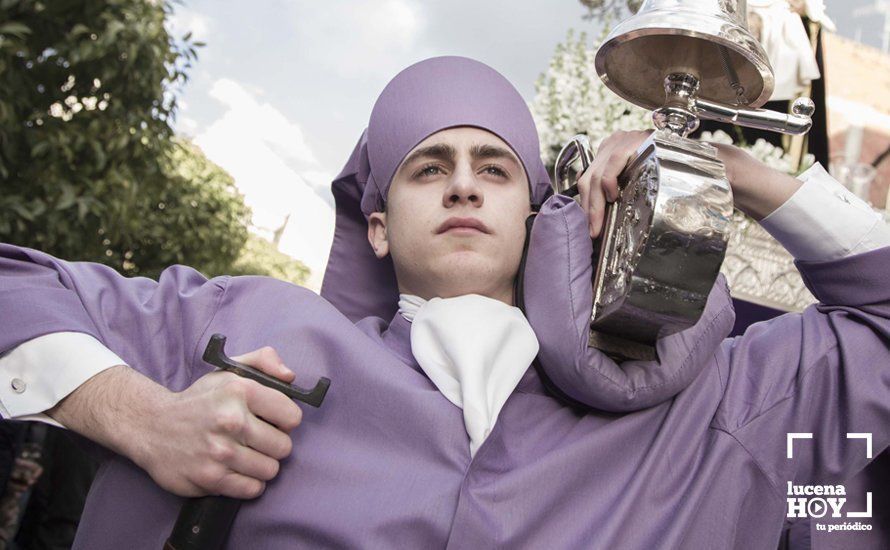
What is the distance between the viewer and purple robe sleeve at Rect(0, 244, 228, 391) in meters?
1.43

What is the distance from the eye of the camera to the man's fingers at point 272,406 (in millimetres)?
1275

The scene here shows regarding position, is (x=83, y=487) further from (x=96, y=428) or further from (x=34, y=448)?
(x=96, y=428)

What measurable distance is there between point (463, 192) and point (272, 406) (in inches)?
25.6

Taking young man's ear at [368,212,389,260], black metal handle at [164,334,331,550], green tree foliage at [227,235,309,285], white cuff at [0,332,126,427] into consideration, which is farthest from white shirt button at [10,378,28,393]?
green tree foliage at [227,235,309,285]

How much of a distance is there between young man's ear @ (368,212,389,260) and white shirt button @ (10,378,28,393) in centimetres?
84

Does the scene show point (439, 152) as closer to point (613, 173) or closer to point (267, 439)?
point (613, 173)

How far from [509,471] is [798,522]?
0.66 meters

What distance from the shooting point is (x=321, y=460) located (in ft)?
4.71

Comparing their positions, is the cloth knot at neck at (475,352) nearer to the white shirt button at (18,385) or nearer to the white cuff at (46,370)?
the white cuff at (46,370)

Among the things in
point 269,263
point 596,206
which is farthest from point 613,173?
point 269,263

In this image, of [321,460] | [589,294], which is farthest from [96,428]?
[589,294]

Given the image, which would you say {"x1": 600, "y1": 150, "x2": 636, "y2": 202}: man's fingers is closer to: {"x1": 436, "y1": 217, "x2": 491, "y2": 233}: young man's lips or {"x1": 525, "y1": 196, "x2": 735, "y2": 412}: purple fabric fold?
{"x1": 525, "y1": 196, "x2": 735, "y2": 412}: purple fabric fold

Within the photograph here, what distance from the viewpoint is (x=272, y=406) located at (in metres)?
1.28

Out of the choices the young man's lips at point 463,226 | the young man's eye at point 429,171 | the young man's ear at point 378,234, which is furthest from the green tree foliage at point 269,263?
the young man's lips at point 463,226
